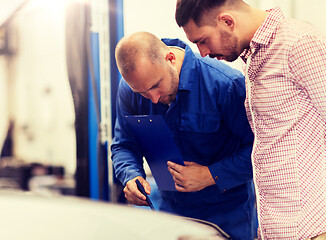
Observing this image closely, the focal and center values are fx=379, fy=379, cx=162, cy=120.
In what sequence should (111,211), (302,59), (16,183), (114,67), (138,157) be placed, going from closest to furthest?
(111,211) → (302,59) → (138,157) → (114,67) → (16,183)

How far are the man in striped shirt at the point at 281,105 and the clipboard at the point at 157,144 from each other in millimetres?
308

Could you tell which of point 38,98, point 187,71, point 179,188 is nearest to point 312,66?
point 187,71

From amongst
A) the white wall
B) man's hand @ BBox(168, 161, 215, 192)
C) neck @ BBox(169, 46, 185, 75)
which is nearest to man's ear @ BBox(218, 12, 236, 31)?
neck @ BBox(169, 46, 185, 75)

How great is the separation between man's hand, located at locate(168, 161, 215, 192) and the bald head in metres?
0.39

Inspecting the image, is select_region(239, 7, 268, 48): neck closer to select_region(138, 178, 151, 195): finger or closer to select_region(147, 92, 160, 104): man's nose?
select_region(147, 92, 160, 104): man's nose

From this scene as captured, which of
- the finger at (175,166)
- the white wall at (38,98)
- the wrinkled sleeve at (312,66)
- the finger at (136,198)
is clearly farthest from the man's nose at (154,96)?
the white wall at (38,98)

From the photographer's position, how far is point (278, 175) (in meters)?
1.17

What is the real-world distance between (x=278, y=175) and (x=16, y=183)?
148 inches

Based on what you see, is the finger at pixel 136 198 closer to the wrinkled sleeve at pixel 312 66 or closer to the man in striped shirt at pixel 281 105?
the man in striped shirt at pixel 281 105

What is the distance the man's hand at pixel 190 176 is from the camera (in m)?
1.42

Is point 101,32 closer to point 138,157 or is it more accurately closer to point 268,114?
point 138,157

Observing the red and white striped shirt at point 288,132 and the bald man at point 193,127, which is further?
the bald man at point 193,127

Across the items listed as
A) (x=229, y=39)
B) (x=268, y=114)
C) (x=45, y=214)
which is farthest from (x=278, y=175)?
(x=45, y=214)

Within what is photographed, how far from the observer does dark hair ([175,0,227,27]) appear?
123 centimetres
